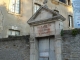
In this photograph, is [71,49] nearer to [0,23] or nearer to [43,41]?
[43,41]

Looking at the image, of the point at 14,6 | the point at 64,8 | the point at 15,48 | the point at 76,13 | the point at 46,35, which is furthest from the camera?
the point at 64,8

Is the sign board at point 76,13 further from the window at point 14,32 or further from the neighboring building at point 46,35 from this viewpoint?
the window at point 14,32

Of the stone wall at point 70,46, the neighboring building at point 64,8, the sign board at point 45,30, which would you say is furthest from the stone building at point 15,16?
the stone wall at point 70,46

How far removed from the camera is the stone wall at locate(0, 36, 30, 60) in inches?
423

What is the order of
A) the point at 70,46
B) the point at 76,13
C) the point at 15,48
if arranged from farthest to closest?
1. the point at 15,48
2. the point at 76,13
3. the point at 70,46

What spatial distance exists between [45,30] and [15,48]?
2427 mm

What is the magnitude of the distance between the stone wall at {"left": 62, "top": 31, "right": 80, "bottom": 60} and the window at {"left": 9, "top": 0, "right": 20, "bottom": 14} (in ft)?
27.5

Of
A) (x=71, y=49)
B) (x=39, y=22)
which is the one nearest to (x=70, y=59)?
(x=71, y=49)

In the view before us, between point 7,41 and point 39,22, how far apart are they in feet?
8.83

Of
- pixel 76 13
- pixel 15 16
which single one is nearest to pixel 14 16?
pixel 15 16

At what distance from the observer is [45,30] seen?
33.3 ft

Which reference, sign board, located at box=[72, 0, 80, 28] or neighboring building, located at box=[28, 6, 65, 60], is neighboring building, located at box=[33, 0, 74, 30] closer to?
neighboring building, located at box=[28, 6, 65, 60]

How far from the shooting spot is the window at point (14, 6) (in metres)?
16.5

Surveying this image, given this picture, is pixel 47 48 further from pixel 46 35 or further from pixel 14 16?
pixel 14 16
